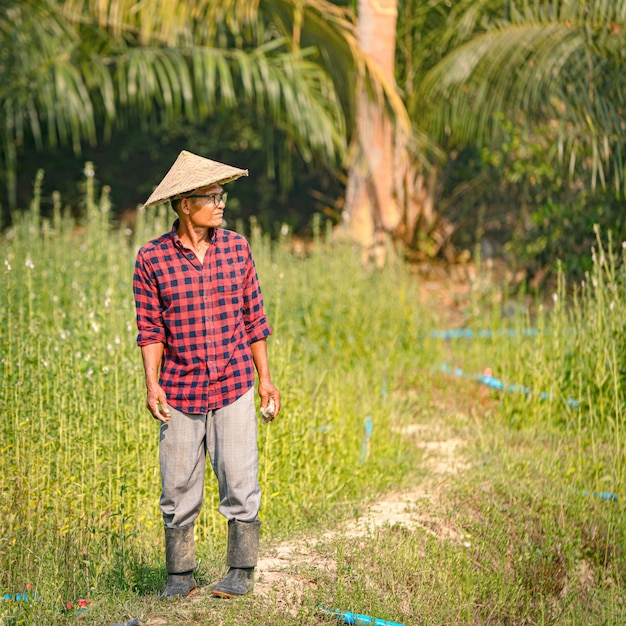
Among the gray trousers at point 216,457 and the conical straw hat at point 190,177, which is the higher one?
A: the conical straw hat at point 190,177

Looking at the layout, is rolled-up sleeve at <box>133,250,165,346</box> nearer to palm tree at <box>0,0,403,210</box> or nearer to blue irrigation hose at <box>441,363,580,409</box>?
blue irrigation hose at <box>441,363,580,409</box>

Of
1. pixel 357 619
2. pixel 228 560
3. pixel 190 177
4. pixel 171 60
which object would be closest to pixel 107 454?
pixel 228 560

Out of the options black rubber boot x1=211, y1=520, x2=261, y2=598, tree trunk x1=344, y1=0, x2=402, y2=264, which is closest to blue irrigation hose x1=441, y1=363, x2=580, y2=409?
tree trunk x1=344, y1=0, x2=402, y2=264

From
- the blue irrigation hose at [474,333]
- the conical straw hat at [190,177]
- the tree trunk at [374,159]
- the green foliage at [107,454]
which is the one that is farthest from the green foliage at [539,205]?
the conical straw hat at [190,177]

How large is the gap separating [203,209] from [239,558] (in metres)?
1.42

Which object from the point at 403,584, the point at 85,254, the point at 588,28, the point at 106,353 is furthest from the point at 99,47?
the point at 403,584

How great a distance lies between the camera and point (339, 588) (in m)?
4.61

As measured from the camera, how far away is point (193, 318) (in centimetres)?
425

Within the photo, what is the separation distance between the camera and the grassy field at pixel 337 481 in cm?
468

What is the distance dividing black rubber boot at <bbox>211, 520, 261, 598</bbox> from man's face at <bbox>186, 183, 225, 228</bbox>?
121cm

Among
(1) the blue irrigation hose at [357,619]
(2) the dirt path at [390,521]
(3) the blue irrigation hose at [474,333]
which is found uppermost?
(1) the blue irrigation hose at [357,619]

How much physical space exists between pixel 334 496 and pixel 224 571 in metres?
1.29

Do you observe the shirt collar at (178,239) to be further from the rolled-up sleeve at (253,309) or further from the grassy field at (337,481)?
the grassy field at (337,481)

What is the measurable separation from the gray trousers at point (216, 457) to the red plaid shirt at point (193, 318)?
0.07 metres
